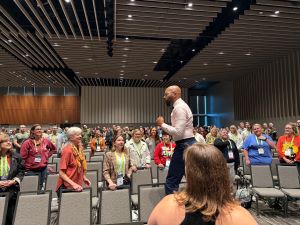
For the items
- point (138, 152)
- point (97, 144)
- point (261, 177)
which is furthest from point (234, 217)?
point (97, 144)

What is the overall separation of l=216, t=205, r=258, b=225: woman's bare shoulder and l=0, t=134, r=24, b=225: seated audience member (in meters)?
2.85

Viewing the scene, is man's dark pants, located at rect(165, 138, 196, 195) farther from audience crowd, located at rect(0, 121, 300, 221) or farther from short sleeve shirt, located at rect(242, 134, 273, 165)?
short sleeve shirt, located at rect(242, 134, 273, 165)

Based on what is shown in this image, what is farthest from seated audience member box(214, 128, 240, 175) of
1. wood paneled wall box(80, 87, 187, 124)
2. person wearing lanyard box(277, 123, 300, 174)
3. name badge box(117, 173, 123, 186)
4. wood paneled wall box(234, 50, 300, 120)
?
wood paneled wall box(80, 87, 187, 124)

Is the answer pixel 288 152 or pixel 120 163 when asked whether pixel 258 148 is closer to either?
pixel 288 152

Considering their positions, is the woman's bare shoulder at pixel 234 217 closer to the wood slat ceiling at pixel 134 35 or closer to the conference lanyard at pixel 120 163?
the conference lanyard at pixel 120 163

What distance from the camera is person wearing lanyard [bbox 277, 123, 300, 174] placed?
16.3 feet

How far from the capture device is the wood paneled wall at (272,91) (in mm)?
11352

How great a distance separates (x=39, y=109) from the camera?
22.1 m

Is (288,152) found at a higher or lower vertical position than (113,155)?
lower

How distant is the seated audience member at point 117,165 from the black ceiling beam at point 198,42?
5320mm

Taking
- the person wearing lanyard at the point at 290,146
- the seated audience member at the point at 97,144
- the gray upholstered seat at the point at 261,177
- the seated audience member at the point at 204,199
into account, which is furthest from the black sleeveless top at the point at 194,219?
the seated audience member at the point at 97,144

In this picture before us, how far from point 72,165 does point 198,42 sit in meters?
8.76

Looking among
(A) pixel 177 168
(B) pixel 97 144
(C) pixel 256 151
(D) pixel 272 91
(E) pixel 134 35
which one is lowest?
(B) pixel 97 144

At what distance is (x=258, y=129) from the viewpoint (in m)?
4.88
